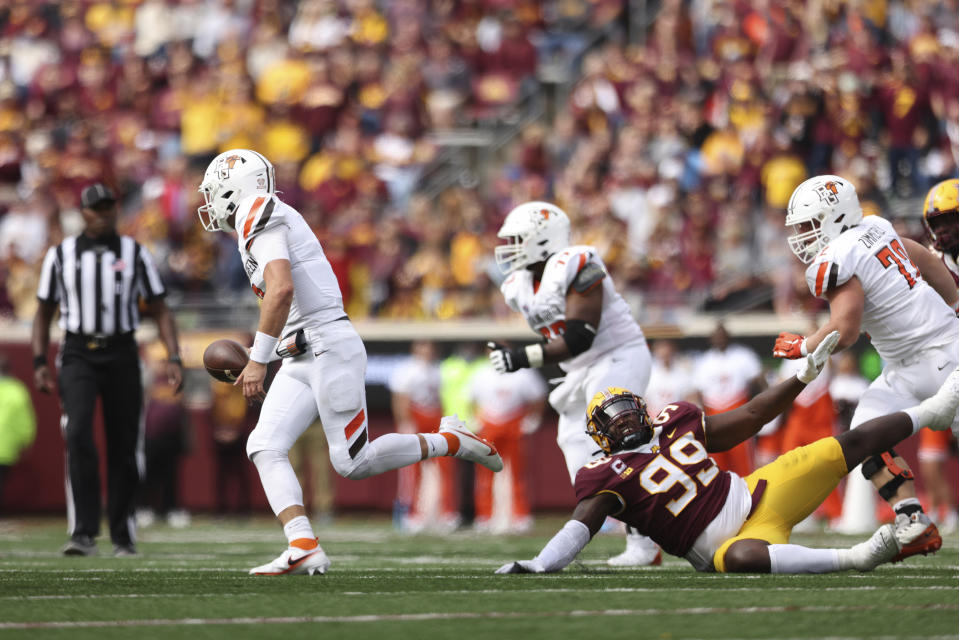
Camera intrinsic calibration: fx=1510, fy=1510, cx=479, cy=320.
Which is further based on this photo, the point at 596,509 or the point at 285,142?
the point at 285,142

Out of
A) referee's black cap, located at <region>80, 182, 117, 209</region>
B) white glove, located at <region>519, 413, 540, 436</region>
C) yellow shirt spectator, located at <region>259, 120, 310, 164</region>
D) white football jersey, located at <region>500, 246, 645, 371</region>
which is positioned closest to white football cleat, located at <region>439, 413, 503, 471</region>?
white football jersey, located at <region>500, 246, 645, 371</region>

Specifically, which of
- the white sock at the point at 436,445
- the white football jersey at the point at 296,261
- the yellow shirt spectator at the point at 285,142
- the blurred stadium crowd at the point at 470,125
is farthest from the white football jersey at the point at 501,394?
the white football jersey at the point at 296,261

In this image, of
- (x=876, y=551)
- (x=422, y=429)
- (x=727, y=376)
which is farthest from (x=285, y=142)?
(x=876, y=551)

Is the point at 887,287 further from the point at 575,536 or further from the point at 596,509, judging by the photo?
the point at 575,536

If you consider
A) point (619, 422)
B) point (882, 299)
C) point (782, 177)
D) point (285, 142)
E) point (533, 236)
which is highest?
point (285, 142)

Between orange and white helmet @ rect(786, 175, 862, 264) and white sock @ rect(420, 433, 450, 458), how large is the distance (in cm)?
166

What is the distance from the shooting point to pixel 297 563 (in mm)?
5551

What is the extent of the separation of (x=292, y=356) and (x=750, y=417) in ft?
5.74

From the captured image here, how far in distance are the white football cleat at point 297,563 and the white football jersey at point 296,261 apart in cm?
87

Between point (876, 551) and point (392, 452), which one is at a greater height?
point (392, 452)

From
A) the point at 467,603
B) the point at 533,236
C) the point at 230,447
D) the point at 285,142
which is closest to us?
the point at 467,603

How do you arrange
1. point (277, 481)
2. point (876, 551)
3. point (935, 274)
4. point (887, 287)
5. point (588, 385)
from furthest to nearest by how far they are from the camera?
point (588, 385) < point (935, 274) < point (887, 287) < point (277, 481) < point (876, 551)

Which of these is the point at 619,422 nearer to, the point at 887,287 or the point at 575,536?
the point at 575,536

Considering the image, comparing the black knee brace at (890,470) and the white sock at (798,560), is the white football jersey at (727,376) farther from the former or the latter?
the white sock at (798,560)
